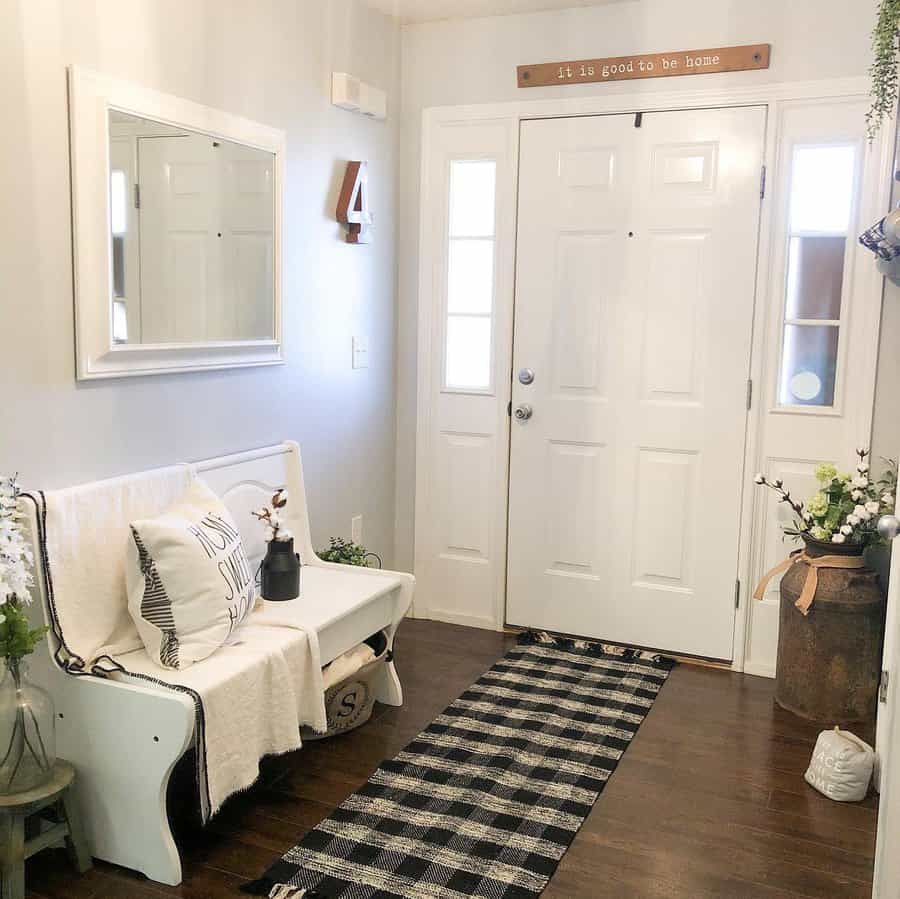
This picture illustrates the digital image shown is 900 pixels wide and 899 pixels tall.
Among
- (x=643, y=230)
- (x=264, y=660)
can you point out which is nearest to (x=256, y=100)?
(x=643, y=230)

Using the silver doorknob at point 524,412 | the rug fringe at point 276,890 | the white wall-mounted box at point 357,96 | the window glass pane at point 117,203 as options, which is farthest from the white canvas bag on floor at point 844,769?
the white wall-mounted box at point 357,96

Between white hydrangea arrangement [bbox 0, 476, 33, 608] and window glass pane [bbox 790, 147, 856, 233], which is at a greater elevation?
window glass pane [bbox 790, 147, 856, 233]

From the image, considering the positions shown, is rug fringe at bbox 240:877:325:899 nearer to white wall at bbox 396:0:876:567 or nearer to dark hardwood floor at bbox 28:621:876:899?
dark hardwood floor at bbox 28:621:876:899

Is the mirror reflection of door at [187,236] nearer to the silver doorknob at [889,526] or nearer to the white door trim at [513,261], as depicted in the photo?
the white door trim at [513,261]

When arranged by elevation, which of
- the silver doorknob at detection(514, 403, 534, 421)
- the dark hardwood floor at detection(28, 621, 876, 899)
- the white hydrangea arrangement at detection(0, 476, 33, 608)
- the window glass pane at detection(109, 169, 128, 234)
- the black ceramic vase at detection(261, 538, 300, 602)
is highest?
the window glass pane at detection(109, 169, 128, 234)

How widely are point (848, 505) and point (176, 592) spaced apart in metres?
2.14

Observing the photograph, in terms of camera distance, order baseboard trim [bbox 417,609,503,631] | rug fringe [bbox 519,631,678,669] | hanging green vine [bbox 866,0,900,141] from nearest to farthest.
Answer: hanging green vine [bbox 866,0,900,141] → rug fringe [bbox 519,631,678,669] → baseboard trim [bbox 417,609,503,631]

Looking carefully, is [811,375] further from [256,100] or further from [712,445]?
[256,100]

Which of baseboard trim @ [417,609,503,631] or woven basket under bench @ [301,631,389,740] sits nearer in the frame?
woven basket under bench @ [301,631,389,740]

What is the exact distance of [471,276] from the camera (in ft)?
12.8

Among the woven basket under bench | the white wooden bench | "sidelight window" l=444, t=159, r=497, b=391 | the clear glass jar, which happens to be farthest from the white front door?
the clear glass jar

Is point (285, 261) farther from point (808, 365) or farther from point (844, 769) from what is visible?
point (844, 769)

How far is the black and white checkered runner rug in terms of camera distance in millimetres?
2225

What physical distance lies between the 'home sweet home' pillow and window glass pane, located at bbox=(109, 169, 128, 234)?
0.76 m
